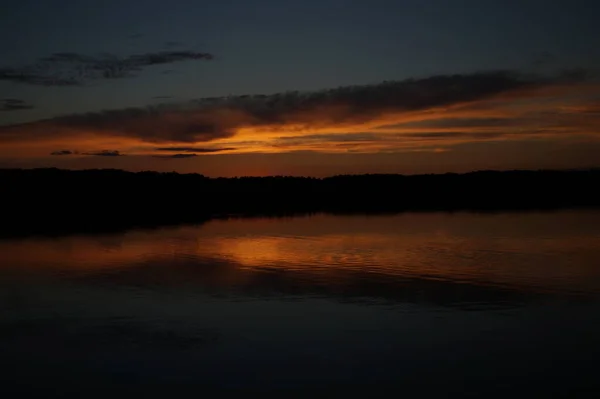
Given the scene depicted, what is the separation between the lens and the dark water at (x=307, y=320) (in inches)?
310

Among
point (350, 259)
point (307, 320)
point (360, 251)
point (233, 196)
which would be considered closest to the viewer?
point (307, 320)

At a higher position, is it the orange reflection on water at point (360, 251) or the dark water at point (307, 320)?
the orange reflection on water at point (360, 251)

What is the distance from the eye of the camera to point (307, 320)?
10.5 m

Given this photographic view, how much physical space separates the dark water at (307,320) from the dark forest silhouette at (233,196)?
13.4 meters

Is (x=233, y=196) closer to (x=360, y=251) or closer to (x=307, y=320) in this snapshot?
(x=360, y=251)

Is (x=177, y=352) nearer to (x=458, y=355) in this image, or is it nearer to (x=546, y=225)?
(x=458, y=355)

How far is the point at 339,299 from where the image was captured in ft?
38.8

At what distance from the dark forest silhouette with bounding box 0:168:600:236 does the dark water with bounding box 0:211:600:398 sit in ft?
43.8

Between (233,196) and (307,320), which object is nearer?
(307,320)

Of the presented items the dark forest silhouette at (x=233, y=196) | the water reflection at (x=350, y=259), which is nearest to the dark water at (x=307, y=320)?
the water reflection at (x=350, y=259)

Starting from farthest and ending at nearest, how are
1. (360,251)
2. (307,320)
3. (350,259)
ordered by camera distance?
(360,251), (350,259), (307,320)

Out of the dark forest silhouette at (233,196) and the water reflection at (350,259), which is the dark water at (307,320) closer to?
the water reflection at (350,259)

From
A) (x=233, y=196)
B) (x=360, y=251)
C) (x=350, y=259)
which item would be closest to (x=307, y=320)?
(x=350, y=259)

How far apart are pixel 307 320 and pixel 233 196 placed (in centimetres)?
4622
